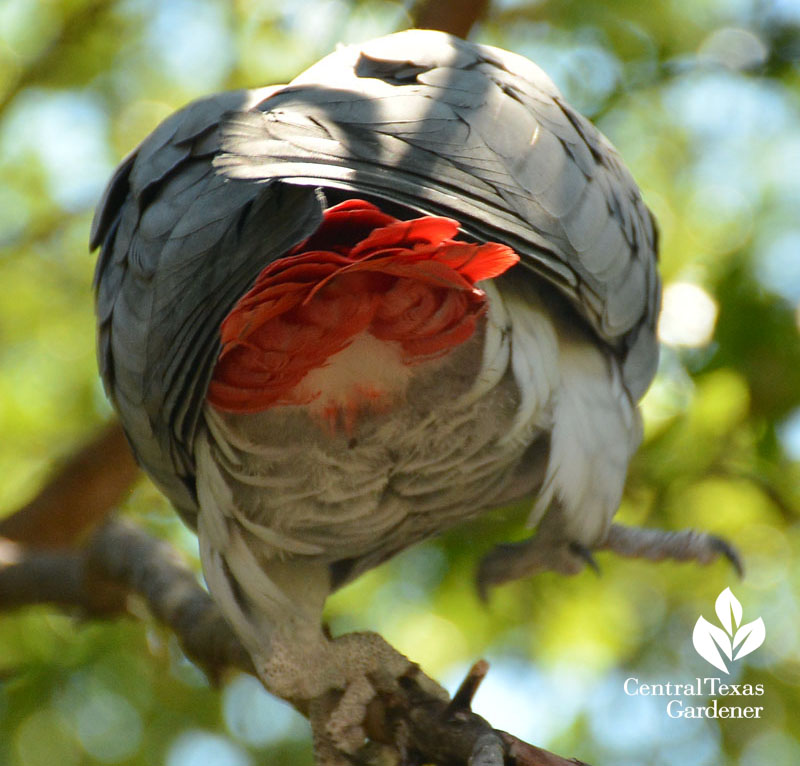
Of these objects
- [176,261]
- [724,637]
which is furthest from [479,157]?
[724,637]

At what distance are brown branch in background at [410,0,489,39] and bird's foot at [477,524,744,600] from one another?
4.95ft

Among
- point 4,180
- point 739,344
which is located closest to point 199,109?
point 739,344

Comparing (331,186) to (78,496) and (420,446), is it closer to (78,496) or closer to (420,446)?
(420,446)

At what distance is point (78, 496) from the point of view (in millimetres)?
3068

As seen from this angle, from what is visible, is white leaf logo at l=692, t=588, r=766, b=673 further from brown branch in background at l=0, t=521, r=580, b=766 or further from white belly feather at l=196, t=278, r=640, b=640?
brown branch in background at l=0, t=521, r=580, b=766

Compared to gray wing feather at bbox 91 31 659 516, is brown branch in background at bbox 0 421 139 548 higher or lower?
lower

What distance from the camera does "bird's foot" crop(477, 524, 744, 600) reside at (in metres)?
2.36

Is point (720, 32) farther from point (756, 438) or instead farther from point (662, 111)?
point (756, 438)

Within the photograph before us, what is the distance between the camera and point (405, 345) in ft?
6.01

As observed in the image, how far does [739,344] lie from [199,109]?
1.72 m

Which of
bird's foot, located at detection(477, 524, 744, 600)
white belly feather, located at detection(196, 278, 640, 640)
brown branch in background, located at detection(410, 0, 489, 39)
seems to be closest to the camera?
white belly feather, located at detection(196, 278, 640, 640)

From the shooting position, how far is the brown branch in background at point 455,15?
2979 mm

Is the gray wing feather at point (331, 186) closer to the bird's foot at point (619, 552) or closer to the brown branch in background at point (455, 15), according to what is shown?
the bird's foot at point (619, 552)

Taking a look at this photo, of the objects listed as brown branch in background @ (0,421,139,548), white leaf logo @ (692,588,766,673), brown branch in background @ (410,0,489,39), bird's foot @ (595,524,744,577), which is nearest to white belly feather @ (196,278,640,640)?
bird's foot @ (595,524,744,577)
